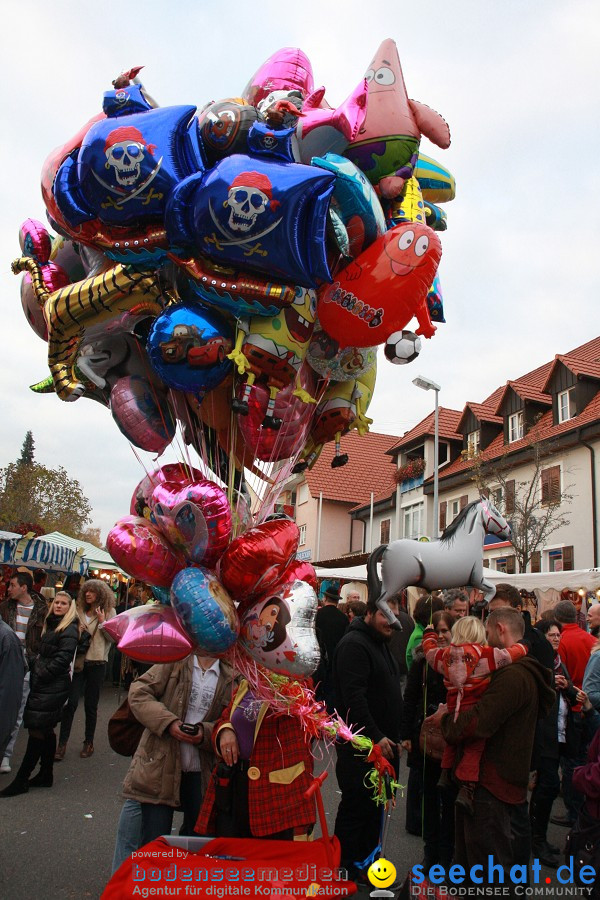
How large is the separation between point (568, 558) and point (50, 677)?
1534cm

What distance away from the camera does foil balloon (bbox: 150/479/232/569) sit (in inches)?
108

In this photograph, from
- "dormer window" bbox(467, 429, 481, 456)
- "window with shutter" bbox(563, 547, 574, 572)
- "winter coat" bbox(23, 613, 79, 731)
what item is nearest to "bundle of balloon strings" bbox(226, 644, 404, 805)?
"winter coat" bbox(23, 613, 79, 731)

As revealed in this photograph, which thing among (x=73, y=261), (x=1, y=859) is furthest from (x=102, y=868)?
(x=73, y=261)

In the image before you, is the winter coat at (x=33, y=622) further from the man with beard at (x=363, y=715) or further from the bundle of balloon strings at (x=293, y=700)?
the bundle of balloon strings at (x=293, y=700)

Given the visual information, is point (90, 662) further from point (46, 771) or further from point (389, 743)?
point (389, 743)

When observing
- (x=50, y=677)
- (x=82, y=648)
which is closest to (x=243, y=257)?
(x=50, y=677)

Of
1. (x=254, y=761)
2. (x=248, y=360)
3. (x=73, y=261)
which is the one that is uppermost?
(x=73, y=261)

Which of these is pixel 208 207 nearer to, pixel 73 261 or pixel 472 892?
pixel 73 261

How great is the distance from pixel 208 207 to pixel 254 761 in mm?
2302

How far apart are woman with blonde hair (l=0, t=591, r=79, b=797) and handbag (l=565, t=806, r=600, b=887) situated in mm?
3988

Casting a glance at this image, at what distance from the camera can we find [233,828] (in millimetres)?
2848

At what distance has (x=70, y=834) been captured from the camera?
4695mm

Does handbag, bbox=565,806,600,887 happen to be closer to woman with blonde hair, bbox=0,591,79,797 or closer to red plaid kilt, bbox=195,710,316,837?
red plaid kilt, bbox=195,710,316,837

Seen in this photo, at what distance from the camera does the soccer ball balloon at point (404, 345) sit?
11.3 ft
